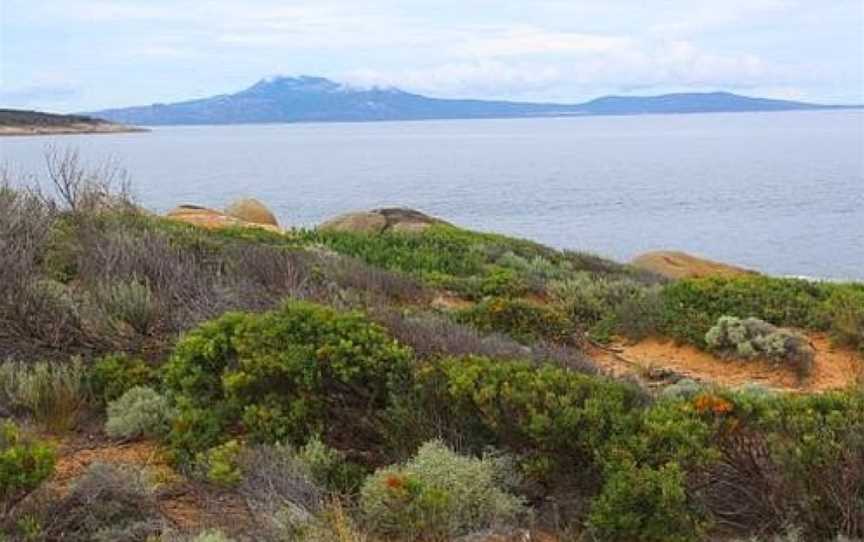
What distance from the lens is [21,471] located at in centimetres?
402

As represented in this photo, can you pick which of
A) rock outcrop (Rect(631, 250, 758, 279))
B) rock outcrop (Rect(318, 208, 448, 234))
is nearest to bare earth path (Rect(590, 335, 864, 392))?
rock outcrop (Rect(318, 208, 448, 234))

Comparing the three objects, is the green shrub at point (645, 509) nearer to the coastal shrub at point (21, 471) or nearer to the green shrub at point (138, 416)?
the coastal shrub at point (21, 471)

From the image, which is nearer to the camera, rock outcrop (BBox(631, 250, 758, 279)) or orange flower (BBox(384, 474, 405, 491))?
orange flower (BBox(384, 474, 405, 491))

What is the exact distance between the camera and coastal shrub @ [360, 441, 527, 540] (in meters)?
4.08

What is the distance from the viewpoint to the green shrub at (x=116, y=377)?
6004 millimetres

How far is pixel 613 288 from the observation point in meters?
12.6

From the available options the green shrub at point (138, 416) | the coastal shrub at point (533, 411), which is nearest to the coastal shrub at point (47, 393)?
the green shrub at point (138, 416)

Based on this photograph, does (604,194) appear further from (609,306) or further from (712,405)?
(712,405)

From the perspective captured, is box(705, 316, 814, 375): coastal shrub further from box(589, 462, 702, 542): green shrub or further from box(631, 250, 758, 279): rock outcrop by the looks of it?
box(631, 250, 758, 279): rock outcrop

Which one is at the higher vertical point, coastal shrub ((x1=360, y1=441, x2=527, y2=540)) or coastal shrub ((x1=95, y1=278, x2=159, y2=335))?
coastal shrub ((x1=95, y1=278, x2=159, y2=335))

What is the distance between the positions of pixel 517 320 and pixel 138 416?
4.90 m

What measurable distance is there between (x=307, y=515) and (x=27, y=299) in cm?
362

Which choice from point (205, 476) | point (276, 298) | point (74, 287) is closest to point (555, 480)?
point (205, 476)

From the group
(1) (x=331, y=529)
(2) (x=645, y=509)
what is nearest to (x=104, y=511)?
(1) (x=331, y=529)
